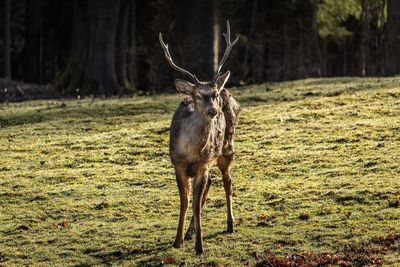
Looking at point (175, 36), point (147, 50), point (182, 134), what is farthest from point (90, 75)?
point (182, 134)

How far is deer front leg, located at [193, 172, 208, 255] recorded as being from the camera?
41.0 feet

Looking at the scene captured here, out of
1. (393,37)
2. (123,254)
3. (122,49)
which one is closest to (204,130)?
(123,254)

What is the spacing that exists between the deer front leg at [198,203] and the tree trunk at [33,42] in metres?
38.4

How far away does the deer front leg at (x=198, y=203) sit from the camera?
12.5 m

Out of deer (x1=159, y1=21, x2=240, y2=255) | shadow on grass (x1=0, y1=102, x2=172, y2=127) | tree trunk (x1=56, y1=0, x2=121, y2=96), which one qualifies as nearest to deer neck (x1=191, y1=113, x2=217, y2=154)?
deer (x1=159, y1=21, x2=240, y2=255)

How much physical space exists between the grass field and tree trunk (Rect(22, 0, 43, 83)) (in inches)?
941

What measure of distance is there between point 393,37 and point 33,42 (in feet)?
79.4

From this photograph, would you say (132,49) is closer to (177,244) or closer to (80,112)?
(80,112)

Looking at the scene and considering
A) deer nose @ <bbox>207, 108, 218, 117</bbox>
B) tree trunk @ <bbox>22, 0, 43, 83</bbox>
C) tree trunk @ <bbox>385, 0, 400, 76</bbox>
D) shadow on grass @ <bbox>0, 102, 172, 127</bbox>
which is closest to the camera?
deer nose @ <bbox>207, 108, 218, 117</bbox>

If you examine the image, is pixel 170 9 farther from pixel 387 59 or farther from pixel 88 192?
pixel 88 192

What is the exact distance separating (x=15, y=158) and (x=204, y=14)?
57.9 ft

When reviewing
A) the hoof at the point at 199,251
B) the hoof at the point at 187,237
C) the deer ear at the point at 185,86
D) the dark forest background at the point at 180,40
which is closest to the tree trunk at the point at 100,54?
the dark forest background at the point at 180,40

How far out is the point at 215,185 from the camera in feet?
56.4

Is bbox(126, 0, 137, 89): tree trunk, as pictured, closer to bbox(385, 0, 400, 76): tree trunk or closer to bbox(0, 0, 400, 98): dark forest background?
bbox(0, 0, 400, 98): dark forest background
